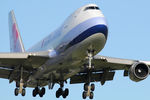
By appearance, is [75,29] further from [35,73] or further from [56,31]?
[35,73]

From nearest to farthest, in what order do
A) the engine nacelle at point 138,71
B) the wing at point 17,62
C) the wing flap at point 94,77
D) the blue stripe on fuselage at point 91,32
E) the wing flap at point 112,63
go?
1. the blue stripe on fuselage at point 91,32
2. the wing at point 17,62
3. the wing flap at point 112,63
4. the engine nacelle at point 138,71
5. the wing flap at point 94,77

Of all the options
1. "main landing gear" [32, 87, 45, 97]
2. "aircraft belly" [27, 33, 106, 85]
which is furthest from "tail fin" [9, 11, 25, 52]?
"aircraft belly" [27, 33, 106, 85]

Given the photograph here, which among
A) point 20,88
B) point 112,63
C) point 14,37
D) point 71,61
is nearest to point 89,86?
point 112,63

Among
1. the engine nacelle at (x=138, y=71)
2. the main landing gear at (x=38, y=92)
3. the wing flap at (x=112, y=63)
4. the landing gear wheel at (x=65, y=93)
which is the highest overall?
the wing flap at (x=112, y=63)

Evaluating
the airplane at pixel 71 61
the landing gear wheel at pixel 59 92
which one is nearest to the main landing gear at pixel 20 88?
the airplane at pixel 71 61

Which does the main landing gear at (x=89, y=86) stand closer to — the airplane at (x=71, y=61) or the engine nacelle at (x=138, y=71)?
the airplane at (x=71, y=61)

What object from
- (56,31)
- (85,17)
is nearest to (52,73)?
(56,31)

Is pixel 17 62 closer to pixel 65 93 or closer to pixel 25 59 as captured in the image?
pixel 25 59

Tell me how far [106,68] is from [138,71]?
3.12m

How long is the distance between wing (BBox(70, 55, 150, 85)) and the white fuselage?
2.87m

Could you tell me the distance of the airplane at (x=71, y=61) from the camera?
1363 inches

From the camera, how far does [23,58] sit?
37.8 metres

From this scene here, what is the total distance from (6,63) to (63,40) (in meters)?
6.36

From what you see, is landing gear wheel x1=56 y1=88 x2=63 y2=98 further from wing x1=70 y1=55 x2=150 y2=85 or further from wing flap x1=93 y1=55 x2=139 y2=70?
wing flap x1=93 y1=55 x2=139 y2=70
